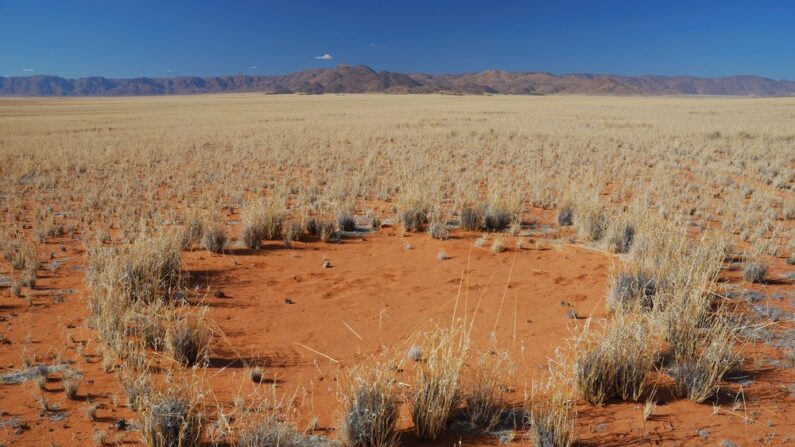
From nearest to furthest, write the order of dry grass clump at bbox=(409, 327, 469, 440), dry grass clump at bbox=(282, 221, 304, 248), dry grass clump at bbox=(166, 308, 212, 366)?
dry grass clump at bbox=(409, 327, 469, 440), dry grass clump at bbox=(166, 308, 212, 366), dry grass clump at bbox=(282, 221, 304, 248)

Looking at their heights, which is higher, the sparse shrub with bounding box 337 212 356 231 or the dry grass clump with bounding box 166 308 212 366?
Answer: the sparse shrub with bounding box 337 212 356 231

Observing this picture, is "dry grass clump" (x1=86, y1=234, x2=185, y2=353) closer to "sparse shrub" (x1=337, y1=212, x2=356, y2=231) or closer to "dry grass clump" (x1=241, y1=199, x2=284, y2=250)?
"dry grass clump" (x1=241, y1=199, x2=284, y2=250)

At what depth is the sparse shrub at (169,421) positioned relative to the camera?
9.73 feet

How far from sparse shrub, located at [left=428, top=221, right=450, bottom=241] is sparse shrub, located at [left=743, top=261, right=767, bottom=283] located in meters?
4.22

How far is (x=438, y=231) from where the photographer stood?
8352 mm

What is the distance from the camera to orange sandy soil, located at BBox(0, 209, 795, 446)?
134 inches

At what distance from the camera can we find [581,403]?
3.70 meters

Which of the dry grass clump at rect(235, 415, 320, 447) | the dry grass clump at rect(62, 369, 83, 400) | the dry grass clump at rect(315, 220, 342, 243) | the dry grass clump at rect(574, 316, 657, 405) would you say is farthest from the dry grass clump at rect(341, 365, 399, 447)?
the dry grass clump at rect(315, 220, 342, 243)

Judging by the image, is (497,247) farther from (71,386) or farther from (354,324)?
(71,386)

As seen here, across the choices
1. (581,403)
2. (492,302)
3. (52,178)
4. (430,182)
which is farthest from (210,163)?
(581,403)

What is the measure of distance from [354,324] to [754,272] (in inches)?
198

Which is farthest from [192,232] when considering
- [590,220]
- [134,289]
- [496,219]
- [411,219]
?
[590,220]

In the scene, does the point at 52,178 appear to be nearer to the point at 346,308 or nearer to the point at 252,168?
the point at 252,168

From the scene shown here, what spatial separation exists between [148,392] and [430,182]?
31.3 feet
